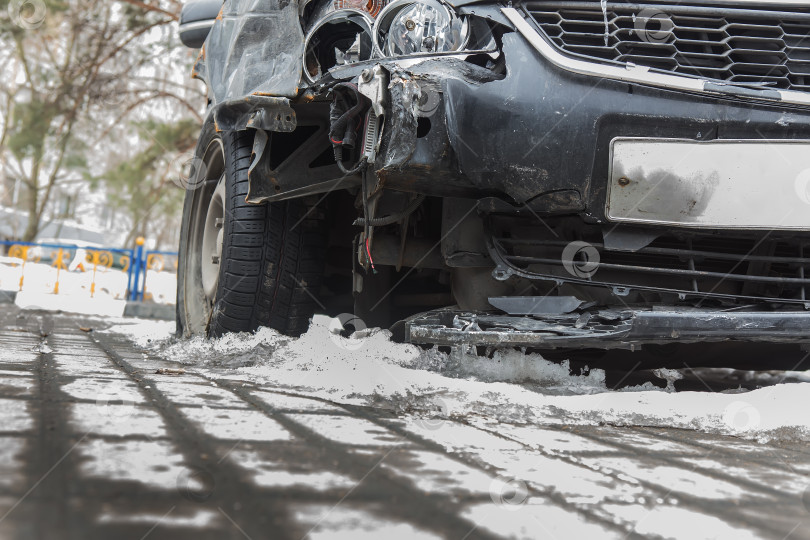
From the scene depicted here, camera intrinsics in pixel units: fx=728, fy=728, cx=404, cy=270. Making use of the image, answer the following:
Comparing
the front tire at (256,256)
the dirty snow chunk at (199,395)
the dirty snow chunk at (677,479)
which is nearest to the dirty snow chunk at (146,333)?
the front tire at (256,256)

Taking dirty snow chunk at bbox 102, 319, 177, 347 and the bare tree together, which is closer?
dirty snow chunk at bbox 102, 319, 177, 347

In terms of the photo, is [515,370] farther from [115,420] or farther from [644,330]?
[115,420]

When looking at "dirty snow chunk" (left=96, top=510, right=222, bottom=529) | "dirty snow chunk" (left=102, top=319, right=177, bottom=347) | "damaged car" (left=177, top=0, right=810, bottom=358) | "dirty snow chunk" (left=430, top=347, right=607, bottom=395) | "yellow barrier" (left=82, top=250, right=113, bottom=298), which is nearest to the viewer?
"dirty snow chunk" (left=96, top=510, right=222, bottom=529)

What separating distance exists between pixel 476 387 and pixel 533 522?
123cm

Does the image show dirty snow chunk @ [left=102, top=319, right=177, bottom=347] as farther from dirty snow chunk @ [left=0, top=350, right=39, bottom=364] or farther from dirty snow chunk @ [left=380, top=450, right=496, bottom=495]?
dirty snow chunk @ [left=380, top=450, right=496, bottom=495]

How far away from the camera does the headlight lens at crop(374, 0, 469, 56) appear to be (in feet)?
7.54

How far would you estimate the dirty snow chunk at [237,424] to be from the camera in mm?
1520

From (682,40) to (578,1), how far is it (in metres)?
0.34

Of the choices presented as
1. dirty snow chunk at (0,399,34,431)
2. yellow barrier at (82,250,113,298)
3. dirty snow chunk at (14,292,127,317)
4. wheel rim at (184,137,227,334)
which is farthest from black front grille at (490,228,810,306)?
yellow barrier at (82,250,113,298)

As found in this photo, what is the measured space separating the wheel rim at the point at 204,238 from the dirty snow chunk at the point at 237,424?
1.61 metres

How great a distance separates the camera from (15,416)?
151cm

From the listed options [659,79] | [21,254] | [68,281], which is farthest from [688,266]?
[21,254]

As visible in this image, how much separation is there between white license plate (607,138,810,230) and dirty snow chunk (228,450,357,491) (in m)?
1.40

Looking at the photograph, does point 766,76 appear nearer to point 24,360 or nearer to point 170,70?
point 24,360
